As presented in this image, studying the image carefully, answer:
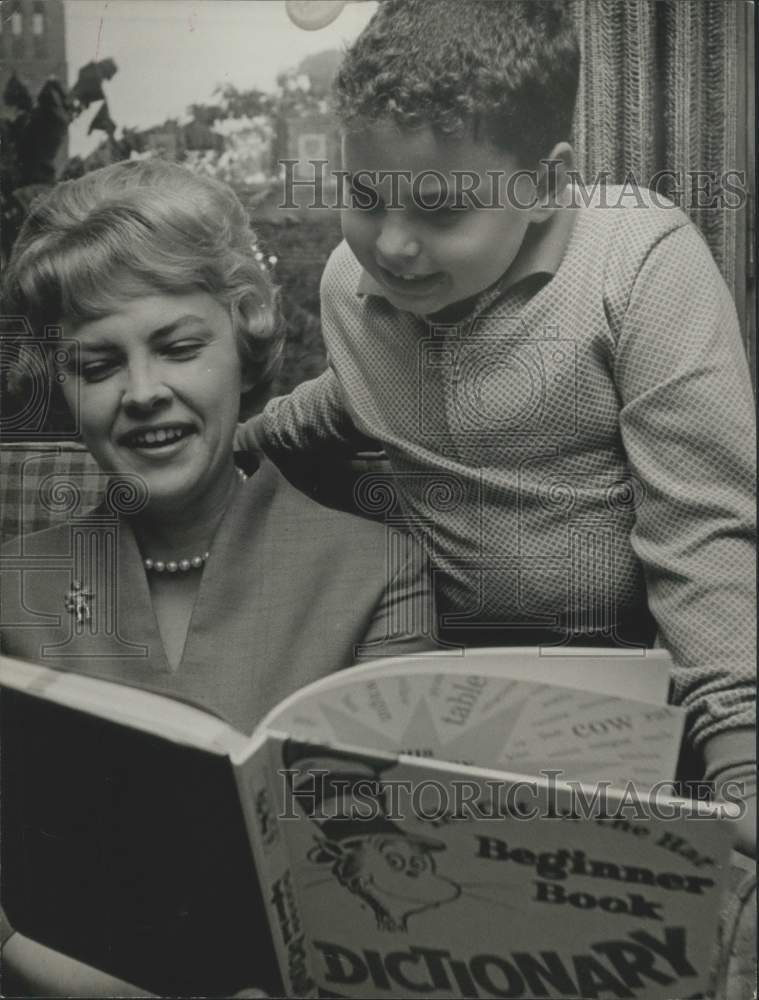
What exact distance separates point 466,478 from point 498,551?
0.28 feet

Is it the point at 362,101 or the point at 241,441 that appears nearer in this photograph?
the point at 362,101

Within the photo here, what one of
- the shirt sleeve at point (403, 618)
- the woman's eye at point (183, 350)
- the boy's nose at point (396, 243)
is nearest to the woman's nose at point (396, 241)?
the boy's nose at point (396, 243)

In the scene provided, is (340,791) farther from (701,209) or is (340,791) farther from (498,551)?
(701,209)

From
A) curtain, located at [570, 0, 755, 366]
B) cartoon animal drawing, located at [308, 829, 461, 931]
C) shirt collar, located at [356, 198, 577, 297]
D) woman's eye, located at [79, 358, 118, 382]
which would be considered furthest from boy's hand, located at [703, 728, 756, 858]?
woman's eye, located at [79, 358, 118, 382]

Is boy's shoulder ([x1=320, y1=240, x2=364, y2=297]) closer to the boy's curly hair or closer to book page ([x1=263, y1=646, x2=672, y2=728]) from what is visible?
the boy's curly hair

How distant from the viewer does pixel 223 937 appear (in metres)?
1.03

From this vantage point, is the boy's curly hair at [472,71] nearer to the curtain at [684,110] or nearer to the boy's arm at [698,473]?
the curtain at [684,110]

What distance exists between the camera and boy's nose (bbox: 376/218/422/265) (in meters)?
1.08

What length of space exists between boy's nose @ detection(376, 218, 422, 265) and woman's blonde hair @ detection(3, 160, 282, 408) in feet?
0.45

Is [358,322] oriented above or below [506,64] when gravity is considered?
below

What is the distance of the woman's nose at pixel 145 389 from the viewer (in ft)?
3.59

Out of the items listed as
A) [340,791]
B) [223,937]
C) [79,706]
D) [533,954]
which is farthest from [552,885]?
[79,706]

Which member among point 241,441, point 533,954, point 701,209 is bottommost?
point 533,954

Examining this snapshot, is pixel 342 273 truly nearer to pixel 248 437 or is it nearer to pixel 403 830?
pixel 248 437
